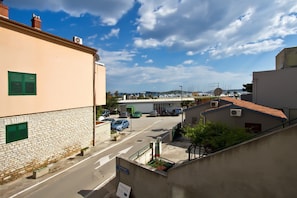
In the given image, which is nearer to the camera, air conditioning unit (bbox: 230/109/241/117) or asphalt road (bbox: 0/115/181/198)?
asphalt road (bbox: 0/115/181/198)

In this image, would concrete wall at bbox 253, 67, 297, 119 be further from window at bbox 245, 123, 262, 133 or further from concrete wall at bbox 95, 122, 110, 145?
concrete wall at bbox 95, 122, 110, 145

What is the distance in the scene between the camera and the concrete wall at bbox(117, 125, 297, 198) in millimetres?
5324

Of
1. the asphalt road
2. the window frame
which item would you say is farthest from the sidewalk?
the window frame

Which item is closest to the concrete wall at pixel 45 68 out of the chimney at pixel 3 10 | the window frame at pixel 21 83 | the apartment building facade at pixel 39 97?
the apartment building facade at pixel 39 97

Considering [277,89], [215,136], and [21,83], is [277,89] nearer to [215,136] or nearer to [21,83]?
[215,136]

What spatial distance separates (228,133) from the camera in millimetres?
10703

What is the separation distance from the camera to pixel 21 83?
43.9 ft

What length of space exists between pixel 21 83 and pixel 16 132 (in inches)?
120

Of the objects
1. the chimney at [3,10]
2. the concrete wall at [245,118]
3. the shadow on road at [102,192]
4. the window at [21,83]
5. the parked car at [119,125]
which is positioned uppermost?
the chimney at [3,10]

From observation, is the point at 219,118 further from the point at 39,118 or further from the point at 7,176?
the point at 7,176

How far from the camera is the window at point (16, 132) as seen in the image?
41.5 feet

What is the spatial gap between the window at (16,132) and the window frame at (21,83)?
6.42 feet

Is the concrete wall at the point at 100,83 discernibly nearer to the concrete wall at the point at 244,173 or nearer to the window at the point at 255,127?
the window at the point at 255,127

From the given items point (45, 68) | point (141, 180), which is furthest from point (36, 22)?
point (141, 180)
